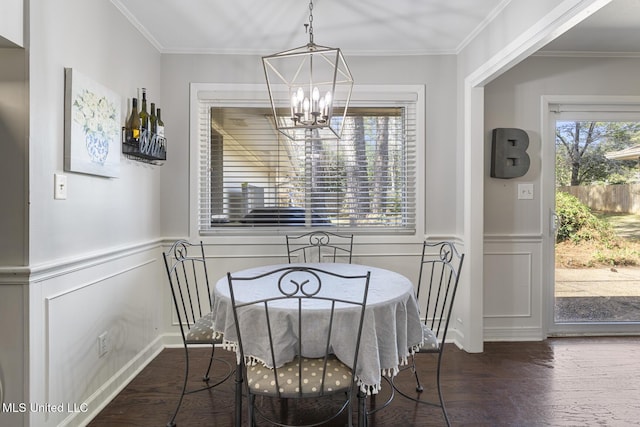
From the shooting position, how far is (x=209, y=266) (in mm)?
2840

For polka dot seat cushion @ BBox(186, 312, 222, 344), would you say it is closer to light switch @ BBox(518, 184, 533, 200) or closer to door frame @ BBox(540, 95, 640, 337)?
light switch @ BBox(518, 184, 533, 200)

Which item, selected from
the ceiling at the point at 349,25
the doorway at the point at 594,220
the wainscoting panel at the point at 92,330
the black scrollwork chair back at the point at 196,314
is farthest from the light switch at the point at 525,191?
the wainscoting panel at the point at 92,330

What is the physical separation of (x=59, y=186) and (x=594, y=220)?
3.93 metres

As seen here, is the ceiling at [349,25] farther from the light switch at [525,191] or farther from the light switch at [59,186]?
the light switch at [59,186]

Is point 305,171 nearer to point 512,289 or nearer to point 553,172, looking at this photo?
point 512,289

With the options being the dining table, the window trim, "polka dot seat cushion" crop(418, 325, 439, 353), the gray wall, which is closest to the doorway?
the gray wall

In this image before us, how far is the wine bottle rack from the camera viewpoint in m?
2.22

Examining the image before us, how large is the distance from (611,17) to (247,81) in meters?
2.63

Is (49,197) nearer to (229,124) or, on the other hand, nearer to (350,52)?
(229,124)

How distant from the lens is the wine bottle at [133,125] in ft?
7.31

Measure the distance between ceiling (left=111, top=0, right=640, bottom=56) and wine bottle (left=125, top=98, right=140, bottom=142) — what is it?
604 millimetres

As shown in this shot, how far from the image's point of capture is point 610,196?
3066 mm

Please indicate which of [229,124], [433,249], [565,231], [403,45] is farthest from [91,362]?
[565,231]

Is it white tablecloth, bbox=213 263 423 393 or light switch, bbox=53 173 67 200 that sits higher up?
light switch, bbox=53 173 67 200
